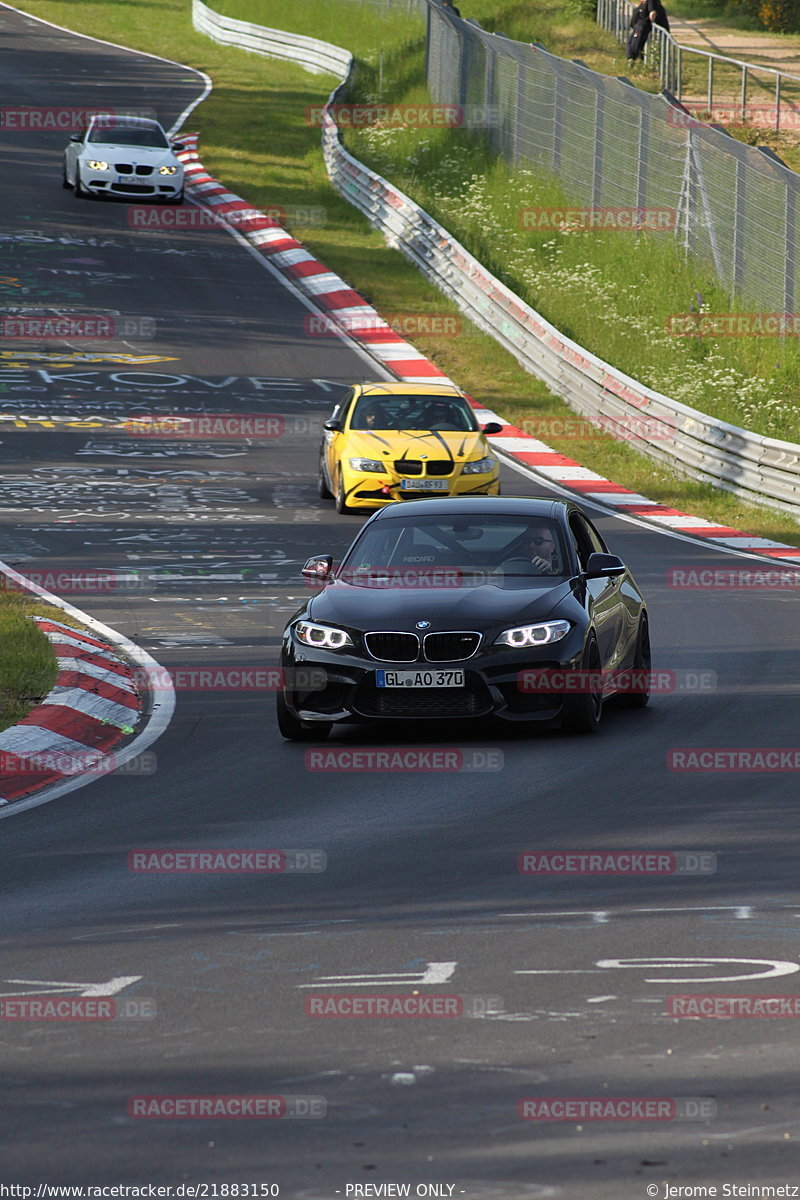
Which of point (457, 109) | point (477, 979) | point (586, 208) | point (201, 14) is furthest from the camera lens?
point (201, 14)

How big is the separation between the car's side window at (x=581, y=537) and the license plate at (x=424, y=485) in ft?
28.5

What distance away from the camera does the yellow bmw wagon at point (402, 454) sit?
2150 centimetres

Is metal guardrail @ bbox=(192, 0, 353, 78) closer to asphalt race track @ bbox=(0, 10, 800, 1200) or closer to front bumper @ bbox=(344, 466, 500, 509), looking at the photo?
front bumper @ bbox=(344, 466, 500, 509)

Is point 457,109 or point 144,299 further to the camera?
point 457,109

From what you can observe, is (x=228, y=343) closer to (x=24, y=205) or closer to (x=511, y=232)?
(x=511, y=232)

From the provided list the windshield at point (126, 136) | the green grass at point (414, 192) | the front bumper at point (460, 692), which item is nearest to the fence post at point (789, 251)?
the green grass at point (414, 192)

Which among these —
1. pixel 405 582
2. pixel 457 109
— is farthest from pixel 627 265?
pixel 405 582

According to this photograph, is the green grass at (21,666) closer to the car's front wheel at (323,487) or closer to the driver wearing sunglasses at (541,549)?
the driver wearing sunglasses at (541,549)

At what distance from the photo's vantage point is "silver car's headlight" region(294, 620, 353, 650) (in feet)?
36.7

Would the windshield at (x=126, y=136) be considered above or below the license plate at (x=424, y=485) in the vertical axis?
above

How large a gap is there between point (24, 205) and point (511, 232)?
37.0 feet

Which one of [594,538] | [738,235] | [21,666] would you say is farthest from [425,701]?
[738,235]

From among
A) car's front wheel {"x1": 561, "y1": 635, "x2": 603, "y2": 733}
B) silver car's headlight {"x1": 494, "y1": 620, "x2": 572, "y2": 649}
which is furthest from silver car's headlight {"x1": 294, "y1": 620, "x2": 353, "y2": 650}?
car's front wheel {"x1": 561, "y1": 635, "x2": 603, "y2": 733}

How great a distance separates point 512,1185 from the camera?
4.77m
